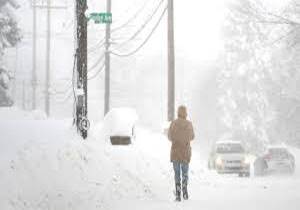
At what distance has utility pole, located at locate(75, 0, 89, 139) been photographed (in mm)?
16078

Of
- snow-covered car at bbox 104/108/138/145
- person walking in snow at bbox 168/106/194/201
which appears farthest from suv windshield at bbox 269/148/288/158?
person walking in snow at bbox 168/106/194/201

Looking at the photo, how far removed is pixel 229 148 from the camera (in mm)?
31422

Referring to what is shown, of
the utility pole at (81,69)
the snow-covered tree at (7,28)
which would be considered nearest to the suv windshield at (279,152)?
the utility pole at (81,69)

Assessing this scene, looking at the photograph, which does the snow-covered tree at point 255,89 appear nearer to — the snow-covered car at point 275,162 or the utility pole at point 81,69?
the snow-covered car at point 275,162

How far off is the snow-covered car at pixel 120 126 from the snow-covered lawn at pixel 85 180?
37cm

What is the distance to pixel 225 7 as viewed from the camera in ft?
222

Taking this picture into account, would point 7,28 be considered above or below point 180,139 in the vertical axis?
above

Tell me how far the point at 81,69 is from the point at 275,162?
16359mm

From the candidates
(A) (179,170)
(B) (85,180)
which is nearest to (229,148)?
(A) (179,170)

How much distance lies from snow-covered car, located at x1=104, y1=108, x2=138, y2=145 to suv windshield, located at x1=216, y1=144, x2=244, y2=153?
11.6 meters

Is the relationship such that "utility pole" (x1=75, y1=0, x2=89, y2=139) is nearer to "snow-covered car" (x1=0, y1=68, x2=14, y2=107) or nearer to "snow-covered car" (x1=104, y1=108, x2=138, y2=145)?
"snow-covered car" (x1=104, y1=108, x2=138, y2=145)

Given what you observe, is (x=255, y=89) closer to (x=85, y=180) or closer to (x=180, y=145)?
Result: (x=180, y=145)

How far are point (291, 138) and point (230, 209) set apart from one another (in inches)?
1865

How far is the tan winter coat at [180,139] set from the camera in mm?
14836
